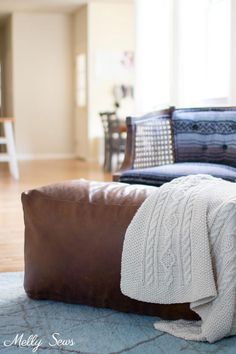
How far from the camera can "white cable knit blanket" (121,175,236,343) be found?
2109 millimetres

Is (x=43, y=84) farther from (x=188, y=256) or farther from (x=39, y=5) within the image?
(x=188, y=256)

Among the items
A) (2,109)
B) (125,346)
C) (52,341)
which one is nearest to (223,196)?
(125,346)

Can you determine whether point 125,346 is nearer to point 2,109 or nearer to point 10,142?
point 10,142

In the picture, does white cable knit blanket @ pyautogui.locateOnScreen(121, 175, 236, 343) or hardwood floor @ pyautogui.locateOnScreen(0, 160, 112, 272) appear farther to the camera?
hardwood floor @ pyautogui.locateOnScreen(0, 160, 112, 272)

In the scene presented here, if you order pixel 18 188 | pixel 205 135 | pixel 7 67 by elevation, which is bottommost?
pixel 18 188

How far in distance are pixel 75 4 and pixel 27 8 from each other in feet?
3.29

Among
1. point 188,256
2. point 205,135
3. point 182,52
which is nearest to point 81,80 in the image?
point 182,52

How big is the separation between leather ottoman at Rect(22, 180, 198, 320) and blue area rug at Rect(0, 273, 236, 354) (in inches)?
2.2

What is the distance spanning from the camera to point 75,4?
10.5 meters

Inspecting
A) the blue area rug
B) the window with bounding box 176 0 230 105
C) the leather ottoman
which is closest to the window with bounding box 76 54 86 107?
the window with bounding box 176 0 230 105

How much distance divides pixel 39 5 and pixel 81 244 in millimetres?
8840

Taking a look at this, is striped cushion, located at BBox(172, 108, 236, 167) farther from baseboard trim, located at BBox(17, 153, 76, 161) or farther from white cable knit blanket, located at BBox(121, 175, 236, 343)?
baseboard trim, located at BBox(17, 153, 76, 161)

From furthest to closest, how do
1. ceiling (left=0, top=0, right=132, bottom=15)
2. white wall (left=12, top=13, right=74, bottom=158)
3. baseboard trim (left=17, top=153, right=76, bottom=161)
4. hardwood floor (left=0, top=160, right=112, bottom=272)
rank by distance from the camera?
baseboard trim (left=17, top=153, right=76, bottom=161)
white wall (left=12, top=13, right=74, bottom=158)
ceiling (left=0, top=0, right=132, bottom=15)
hardwood floor (left=0, top=160, right=112, bottom=272)

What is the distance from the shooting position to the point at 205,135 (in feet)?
12.1
